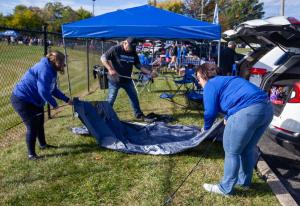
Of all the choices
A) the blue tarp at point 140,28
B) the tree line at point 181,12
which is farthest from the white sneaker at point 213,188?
the tree line at point 181,12

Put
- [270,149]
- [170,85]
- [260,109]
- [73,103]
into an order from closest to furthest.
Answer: [260,109] < [73,103] < [270,149] < [170,85]

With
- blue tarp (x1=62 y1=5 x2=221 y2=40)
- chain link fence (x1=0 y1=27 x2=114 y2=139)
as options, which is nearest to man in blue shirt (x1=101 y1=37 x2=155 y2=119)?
blue tarp (x1=62 y1=5 x2=221 y2=40)

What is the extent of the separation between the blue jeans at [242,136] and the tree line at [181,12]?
Result: 5317cm

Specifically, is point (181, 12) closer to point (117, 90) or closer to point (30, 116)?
point (117, 90)

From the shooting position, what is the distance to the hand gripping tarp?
5.29 meters

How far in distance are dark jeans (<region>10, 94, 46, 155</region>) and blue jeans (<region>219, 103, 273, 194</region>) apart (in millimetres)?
2674

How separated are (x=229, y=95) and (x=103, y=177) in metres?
1.94

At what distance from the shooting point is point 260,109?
11.4 feet

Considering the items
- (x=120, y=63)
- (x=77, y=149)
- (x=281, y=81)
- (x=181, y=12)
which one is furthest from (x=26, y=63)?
(x=181, y=12)

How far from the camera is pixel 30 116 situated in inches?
190

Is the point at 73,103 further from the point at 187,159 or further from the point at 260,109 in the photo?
the point at 260,109

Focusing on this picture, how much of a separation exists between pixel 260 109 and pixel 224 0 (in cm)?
7127

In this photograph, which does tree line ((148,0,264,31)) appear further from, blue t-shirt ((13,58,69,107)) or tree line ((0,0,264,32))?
blue t-shirt ((13,58,69,107))

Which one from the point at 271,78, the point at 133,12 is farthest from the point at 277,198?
the point at 133,12
